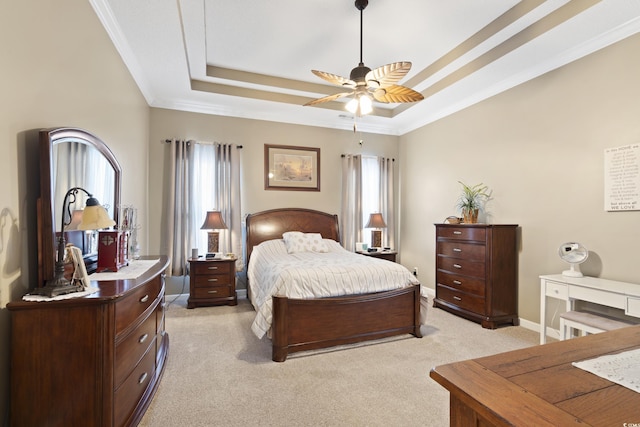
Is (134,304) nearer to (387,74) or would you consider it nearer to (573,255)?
(387,74)

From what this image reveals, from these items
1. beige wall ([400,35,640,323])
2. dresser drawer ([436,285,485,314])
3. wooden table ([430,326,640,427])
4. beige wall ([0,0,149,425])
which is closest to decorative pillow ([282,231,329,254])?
dresser drawer ([436,285,485,314])

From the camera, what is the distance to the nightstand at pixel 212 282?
4.32m

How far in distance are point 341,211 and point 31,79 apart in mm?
4380

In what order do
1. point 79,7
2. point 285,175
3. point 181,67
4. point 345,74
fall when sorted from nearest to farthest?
point 79,7, point 181,67, point 345,74, point 285,175

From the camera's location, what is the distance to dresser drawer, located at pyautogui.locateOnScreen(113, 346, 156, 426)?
166cm

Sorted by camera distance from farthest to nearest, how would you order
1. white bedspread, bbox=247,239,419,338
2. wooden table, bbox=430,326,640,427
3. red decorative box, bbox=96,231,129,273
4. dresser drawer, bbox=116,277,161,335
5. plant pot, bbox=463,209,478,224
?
1. plant pot, bbox=463,209,478,224
2. white bedspread, bbox=247,239,419,338
3. red decorative box, bbox=96,231,129,273
4. dresser drawer, bbox=116,277,161,335
5. wooden table, bbox=430,326,640,427

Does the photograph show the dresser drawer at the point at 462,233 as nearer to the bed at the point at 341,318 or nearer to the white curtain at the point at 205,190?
the bed at the point at 341,318

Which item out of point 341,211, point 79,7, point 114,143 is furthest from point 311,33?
point 341,211

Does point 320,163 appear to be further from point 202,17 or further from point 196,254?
point 202,17

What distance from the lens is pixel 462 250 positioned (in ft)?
13.0


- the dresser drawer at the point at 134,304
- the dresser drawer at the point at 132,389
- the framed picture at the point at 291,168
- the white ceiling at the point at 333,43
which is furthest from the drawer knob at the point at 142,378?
the framed picture at the point at 291,168

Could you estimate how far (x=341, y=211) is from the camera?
5527 mm

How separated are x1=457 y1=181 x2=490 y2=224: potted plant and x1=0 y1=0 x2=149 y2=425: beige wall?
13.7 ft

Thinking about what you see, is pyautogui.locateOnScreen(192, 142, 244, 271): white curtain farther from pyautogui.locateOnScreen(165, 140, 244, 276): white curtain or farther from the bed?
the bed
